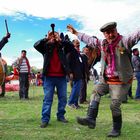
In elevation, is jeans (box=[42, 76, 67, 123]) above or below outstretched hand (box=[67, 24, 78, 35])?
below

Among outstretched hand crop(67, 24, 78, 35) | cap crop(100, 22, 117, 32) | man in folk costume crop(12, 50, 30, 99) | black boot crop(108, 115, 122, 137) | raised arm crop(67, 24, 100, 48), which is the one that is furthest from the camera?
man in folk costume crop(12, 50, 30, 99)

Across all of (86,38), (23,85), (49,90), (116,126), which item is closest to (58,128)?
(49,90)

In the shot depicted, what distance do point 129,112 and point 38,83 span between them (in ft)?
77.9

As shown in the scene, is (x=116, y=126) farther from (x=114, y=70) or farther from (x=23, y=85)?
(x=23, y=85)

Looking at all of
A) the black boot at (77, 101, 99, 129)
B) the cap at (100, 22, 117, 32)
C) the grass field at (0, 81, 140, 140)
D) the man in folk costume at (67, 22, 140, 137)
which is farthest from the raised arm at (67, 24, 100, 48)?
the grass field at (0, 81, 140, 140)

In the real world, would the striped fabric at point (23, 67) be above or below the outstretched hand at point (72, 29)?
below

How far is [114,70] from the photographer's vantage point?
27.2 feet

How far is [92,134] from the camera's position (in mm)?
8469

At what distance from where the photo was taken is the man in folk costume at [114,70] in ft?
26.8

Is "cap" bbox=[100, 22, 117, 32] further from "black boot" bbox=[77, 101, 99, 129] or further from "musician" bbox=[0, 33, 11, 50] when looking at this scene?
"musician" bbox=[0, 33, 11, 50]

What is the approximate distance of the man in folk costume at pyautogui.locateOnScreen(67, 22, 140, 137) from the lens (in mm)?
8172

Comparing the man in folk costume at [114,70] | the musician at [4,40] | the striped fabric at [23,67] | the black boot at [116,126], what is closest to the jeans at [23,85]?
the striped fabric at [23,67]

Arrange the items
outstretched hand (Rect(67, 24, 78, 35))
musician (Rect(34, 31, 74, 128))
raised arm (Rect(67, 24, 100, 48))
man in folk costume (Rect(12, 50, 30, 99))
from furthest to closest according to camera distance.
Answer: man in folk costume (Rect(12, 50, 30, 99)), musician (Rect(34, 31, 74, 128)), outstretched hand (Rect(67, 24, 78, 35)), raised arm (Rect(67, 24, 100, 48))

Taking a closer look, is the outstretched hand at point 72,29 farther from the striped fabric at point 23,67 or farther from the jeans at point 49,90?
the striped fabric at point 23,67
